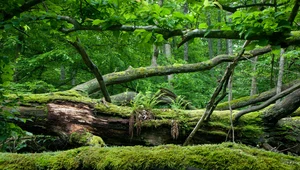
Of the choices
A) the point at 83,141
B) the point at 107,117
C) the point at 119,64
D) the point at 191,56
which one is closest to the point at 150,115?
the point at 107,117

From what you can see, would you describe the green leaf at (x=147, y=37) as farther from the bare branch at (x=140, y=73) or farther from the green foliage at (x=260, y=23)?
the bare branch at (x=140, y=73)

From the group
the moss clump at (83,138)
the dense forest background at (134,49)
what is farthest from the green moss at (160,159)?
the moss clump at (83,138)

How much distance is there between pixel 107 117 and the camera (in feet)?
13.4

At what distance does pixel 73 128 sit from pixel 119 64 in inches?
170

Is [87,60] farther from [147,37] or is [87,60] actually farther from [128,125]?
[147,37]

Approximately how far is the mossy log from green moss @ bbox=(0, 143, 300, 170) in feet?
7.26

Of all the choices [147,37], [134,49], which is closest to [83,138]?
[147,37]

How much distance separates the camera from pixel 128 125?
404cm

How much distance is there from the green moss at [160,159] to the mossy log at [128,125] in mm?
2214

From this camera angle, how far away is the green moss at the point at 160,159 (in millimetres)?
1353

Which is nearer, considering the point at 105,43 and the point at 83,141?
the point at 83,141

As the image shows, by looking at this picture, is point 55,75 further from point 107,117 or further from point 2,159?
point 2,159

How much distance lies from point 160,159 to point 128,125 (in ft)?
8.67

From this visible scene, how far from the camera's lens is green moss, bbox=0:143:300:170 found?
4.44 feet
